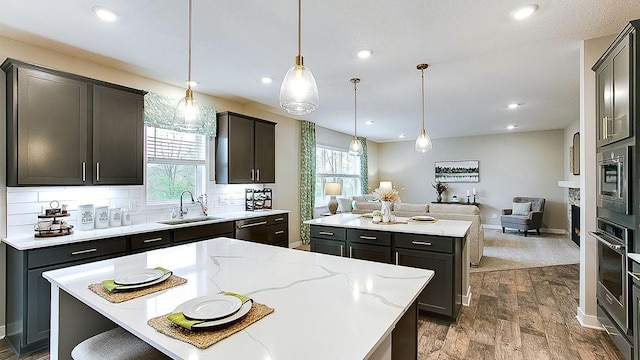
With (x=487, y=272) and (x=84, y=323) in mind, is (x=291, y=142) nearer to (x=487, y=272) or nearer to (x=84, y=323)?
(x=487, y=272)

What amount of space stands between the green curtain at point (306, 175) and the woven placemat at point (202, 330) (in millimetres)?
5095

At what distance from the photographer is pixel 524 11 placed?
2.30 metres

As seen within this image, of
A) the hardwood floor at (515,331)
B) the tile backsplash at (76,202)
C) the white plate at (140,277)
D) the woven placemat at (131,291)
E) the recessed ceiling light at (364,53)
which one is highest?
the recessed ceiling light at (364,53)

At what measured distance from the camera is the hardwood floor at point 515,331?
7.95 ft

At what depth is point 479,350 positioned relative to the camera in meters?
2.47

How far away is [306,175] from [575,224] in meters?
5.68

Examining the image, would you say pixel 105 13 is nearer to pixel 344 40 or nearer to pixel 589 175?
pixel 344 40

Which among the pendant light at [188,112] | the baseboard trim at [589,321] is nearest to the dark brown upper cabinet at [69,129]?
the pendant light at [188,112]

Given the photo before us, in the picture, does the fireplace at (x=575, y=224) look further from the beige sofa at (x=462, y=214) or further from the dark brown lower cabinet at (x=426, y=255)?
the dark brown lower cabinet at (x=426, y=255)

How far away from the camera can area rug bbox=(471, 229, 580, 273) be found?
16.2 feet

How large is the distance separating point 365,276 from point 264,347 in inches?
30.1

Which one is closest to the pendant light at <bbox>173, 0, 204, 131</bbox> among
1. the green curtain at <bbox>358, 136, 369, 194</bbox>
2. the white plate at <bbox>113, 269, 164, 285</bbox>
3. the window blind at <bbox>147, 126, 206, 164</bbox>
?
the white plate at <bbox>113, 269, 164, 285</bbox>

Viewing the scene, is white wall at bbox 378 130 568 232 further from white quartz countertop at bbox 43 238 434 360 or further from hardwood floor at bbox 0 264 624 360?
white quartz countertop at bbox 43 238 434 360

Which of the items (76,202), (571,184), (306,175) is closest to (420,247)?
(76,202)
